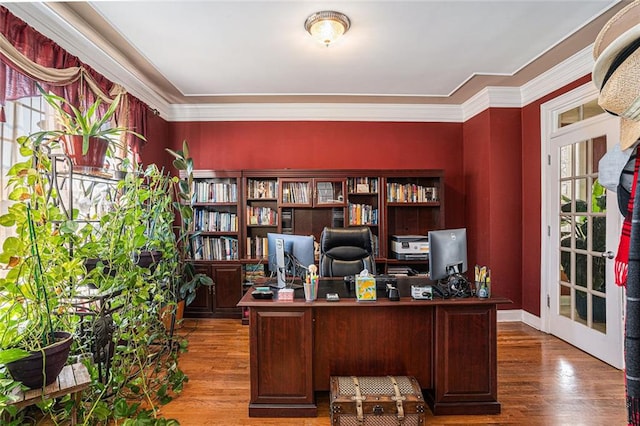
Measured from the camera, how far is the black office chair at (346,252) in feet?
10.2

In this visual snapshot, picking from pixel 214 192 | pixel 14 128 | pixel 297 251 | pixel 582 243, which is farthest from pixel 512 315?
pixel 14 128

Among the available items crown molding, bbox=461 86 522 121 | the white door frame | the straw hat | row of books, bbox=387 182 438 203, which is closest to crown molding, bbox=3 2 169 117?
the straw hat

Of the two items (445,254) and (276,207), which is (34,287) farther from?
(276,207)

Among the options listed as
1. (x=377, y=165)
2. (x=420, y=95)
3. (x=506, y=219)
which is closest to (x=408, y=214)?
Result: (x=377, y=165)

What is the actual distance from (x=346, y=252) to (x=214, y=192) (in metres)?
2.03

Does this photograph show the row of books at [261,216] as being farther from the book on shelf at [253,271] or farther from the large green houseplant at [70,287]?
the large green houseplant at [70,287]

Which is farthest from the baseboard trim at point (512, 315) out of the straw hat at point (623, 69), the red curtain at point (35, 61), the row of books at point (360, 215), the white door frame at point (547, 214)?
the red curtain at point (35, 61)

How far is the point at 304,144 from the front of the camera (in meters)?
4.52

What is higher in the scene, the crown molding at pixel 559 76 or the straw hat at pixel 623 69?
the crown molding at pixel 559 76

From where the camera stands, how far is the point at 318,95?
4074 mm

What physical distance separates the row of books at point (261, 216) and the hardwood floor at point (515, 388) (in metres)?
1.41

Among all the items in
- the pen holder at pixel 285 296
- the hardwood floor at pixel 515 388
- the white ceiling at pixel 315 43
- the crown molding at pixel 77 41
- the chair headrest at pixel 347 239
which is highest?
the white ceiling at pixel 315 43

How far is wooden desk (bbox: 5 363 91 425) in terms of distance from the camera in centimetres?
137

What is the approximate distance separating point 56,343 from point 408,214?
12.7ft
